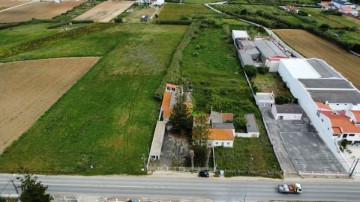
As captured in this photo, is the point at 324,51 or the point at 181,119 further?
the point at 324,51

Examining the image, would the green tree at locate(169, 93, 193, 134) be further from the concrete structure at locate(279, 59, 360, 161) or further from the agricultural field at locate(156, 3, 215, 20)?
the agricultural field at locate(156, 3, 215, 20)

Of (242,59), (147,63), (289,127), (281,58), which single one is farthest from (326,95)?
(147,63)

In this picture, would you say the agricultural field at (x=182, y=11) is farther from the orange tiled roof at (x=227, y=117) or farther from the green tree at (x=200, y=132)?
the green tree at (x=200, y=132)

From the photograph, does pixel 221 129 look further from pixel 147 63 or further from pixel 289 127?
pixel 147 63

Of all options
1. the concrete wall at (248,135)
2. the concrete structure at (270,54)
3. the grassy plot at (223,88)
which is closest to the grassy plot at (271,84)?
the concrete structure at (270,54)

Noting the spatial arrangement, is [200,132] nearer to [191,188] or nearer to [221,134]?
[221,134]

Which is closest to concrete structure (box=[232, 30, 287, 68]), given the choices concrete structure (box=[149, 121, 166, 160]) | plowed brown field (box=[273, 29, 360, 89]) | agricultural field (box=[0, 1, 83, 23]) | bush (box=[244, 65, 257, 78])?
bush (box=[244, 65, 257, 78])

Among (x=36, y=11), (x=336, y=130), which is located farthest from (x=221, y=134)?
(x=36, y=11)
